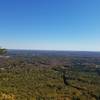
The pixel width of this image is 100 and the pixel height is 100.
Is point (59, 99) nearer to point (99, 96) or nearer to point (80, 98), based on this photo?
point (80, 98)

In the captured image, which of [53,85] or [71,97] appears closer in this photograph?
[71,97]

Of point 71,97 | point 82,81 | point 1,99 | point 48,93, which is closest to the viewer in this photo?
point 1,99

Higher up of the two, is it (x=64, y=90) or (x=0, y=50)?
(x=0, y=50)

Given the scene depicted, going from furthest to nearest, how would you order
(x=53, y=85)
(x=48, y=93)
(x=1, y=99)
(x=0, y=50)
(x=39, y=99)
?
(x=53, y=85)
(x=48, y=93)
(x=39, y=99)
(x=0, y=50)
(x=1, y=99)

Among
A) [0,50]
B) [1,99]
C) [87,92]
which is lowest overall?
[87,92]

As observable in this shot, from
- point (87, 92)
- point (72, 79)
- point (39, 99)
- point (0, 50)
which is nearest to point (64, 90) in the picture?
point (87, 92)

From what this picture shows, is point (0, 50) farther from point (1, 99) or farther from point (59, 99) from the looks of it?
point (59, 99)

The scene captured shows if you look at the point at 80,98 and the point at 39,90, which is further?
the point at 39,90

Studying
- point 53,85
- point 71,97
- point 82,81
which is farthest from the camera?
point 82,81

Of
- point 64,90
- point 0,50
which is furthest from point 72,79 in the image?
point 0,50
